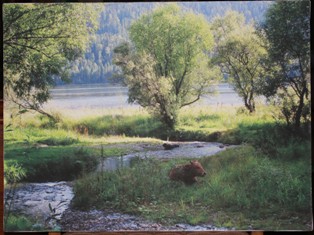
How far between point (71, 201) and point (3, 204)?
1.41ft

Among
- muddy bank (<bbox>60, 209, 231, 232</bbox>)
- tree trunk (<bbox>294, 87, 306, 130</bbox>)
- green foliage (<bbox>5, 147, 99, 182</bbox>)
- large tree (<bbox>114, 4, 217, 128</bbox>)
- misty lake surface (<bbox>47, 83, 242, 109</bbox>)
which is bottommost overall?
muddy bank (<bbox>60, 209, 231, 232</bbox>)

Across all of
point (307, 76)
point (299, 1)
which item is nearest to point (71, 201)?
point (307, 76)

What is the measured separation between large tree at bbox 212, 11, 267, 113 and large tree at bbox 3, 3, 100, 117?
30.6 inches

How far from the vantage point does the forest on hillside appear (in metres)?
2.89

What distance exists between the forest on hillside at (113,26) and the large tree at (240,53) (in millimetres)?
56

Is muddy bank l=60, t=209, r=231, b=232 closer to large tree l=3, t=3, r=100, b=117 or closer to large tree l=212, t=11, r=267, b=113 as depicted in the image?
large tree l=3, t=3, r=100, b=117

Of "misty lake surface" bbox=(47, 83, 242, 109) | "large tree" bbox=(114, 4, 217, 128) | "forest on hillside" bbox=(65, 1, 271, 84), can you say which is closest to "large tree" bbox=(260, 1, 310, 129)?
"forest on hillside" bbox=(65, 1, 271, 84)

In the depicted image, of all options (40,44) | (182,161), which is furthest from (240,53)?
(40,44)

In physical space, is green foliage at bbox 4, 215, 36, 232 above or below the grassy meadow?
below

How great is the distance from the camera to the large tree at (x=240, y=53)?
2.92 metres

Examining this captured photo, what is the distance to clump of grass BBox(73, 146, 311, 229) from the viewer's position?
9.44 ft

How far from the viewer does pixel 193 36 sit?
2.95 metres

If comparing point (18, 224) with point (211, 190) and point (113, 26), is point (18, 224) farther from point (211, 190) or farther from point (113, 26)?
point (113, 26)

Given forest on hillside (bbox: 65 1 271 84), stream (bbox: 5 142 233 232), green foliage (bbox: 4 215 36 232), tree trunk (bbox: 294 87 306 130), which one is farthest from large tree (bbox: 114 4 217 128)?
green foliage (bbox: 4 215 36 232)
